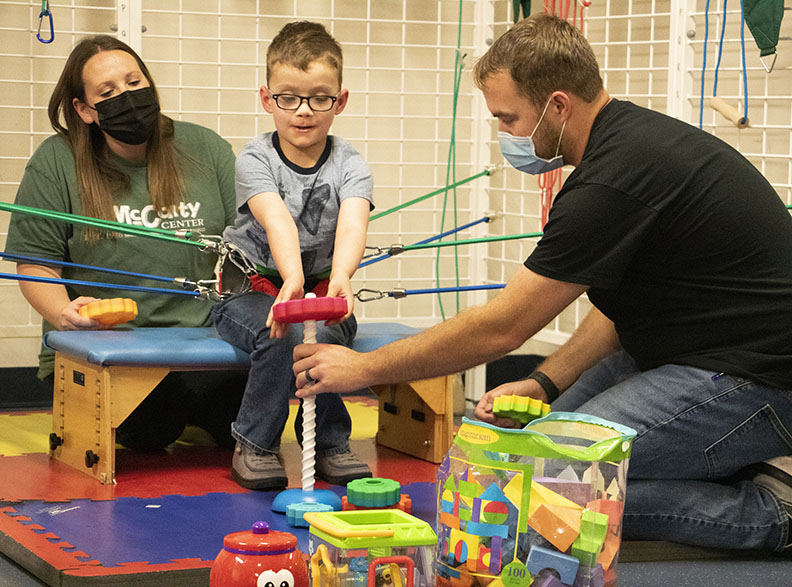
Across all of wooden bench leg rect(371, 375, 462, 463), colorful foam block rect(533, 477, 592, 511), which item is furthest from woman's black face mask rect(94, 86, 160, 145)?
colorful foam block rect(533, 477, 592, 511)

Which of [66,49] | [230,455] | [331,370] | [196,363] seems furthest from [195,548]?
[66,49]

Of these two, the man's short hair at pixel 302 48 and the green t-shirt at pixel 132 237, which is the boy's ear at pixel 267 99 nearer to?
the man's short hair at pixel 302 48

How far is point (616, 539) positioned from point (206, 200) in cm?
159

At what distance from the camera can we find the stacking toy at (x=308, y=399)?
2086 millimetres

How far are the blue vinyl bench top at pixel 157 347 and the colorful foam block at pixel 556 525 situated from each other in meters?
1.02

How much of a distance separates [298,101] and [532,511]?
45.6 inches

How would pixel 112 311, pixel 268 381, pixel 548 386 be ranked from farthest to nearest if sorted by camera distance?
1. pixel 112 311
2. pixel 268 381
3. pixel 548 386

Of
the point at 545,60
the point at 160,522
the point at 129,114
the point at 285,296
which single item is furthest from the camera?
the point at 129,114

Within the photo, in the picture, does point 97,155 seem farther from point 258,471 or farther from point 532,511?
point 532,511

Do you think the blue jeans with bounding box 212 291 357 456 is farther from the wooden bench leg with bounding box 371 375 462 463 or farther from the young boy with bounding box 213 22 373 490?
the wooden bench leg with bounding box 371 375 462 463

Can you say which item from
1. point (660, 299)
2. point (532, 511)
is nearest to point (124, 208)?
point (660, 299)

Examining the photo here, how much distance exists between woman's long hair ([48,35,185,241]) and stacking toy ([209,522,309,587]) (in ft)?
4.63

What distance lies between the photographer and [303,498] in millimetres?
2209

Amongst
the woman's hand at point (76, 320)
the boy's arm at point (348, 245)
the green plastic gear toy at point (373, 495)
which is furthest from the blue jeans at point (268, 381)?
the green plastic gear toy at point (373, 495)
